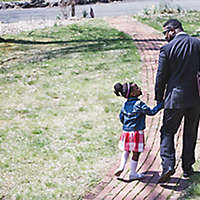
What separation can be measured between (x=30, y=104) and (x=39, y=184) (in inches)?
120

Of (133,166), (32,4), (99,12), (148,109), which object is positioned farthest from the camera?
(32,4)

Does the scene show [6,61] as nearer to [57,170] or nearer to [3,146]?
[3,146]

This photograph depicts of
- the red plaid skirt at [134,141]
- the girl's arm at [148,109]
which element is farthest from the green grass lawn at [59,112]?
the girl's arm at [148,109]

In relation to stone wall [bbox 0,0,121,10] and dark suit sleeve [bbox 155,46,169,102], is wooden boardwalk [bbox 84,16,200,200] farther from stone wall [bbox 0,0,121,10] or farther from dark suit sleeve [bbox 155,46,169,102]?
stone wall [bbox 0,0,121,10]

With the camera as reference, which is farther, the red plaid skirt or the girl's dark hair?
the red plaid skirt

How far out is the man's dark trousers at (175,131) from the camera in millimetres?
4679

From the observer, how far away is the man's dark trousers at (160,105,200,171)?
15.4 feet

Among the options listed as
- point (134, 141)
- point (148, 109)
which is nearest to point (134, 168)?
point (134, 141)

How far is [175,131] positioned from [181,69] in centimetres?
69

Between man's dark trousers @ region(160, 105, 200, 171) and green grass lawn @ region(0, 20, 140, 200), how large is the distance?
909mm

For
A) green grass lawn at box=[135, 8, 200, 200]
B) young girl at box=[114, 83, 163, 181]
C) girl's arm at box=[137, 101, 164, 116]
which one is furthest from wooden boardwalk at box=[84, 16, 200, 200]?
green grass lawn at box=[135, 8, 200, 200]

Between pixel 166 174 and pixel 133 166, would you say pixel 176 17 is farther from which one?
pixel 166 174

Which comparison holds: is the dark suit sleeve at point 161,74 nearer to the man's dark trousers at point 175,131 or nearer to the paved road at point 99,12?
the man's dark trousers at point 175,131

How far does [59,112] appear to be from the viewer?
7.53 meters
